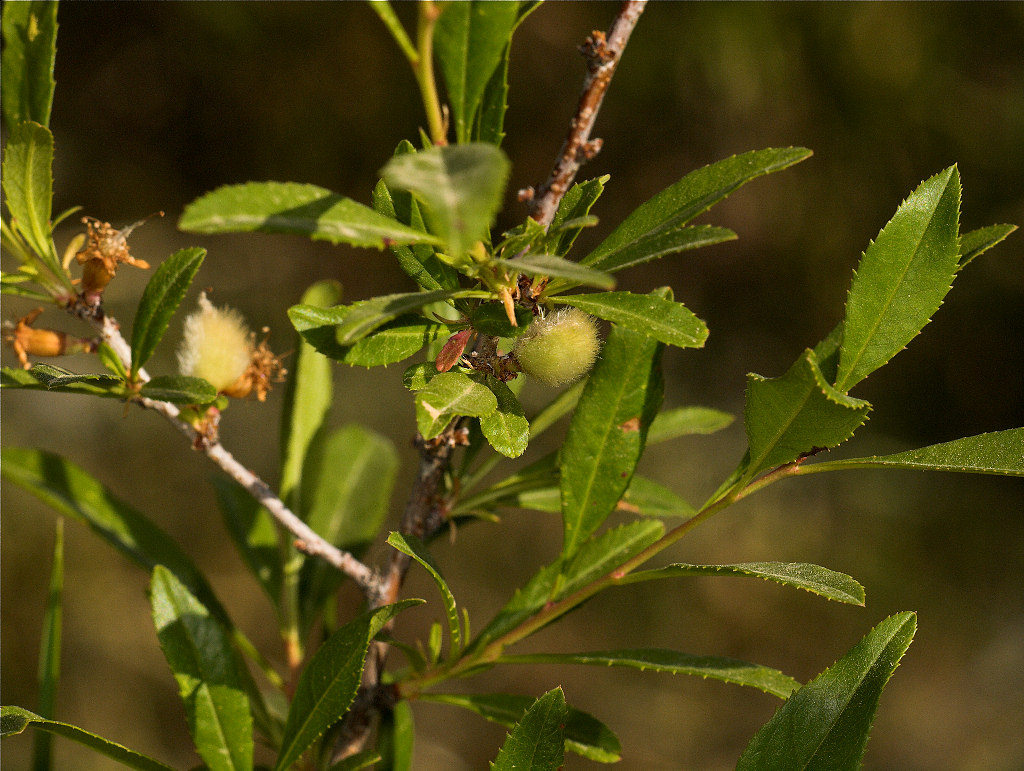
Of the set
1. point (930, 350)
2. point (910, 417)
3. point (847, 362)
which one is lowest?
point (910, 417)

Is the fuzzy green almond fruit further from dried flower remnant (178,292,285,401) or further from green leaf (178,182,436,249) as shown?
dried flower remnant (178,292,285,401)

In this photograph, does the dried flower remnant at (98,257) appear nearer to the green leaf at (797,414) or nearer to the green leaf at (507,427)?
the green leaf at (507,427)

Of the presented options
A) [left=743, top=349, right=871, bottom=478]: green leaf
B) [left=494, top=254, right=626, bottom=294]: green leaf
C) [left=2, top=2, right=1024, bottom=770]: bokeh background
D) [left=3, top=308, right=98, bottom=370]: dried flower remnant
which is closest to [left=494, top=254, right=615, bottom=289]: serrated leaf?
[left=494, top=254, right=626, bottom=294]: green leaf

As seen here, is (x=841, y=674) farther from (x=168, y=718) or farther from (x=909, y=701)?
(x=168, y=718)

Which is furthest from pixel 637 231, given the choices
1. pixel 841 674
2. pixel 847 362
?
pixel 841 674

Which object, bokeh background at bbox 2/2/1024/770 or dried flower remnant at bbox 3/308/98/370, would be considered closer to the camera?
dried flower remnant at bbox 3/308/98/370

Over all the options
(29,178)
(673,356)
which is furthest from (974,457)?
(673,356)
